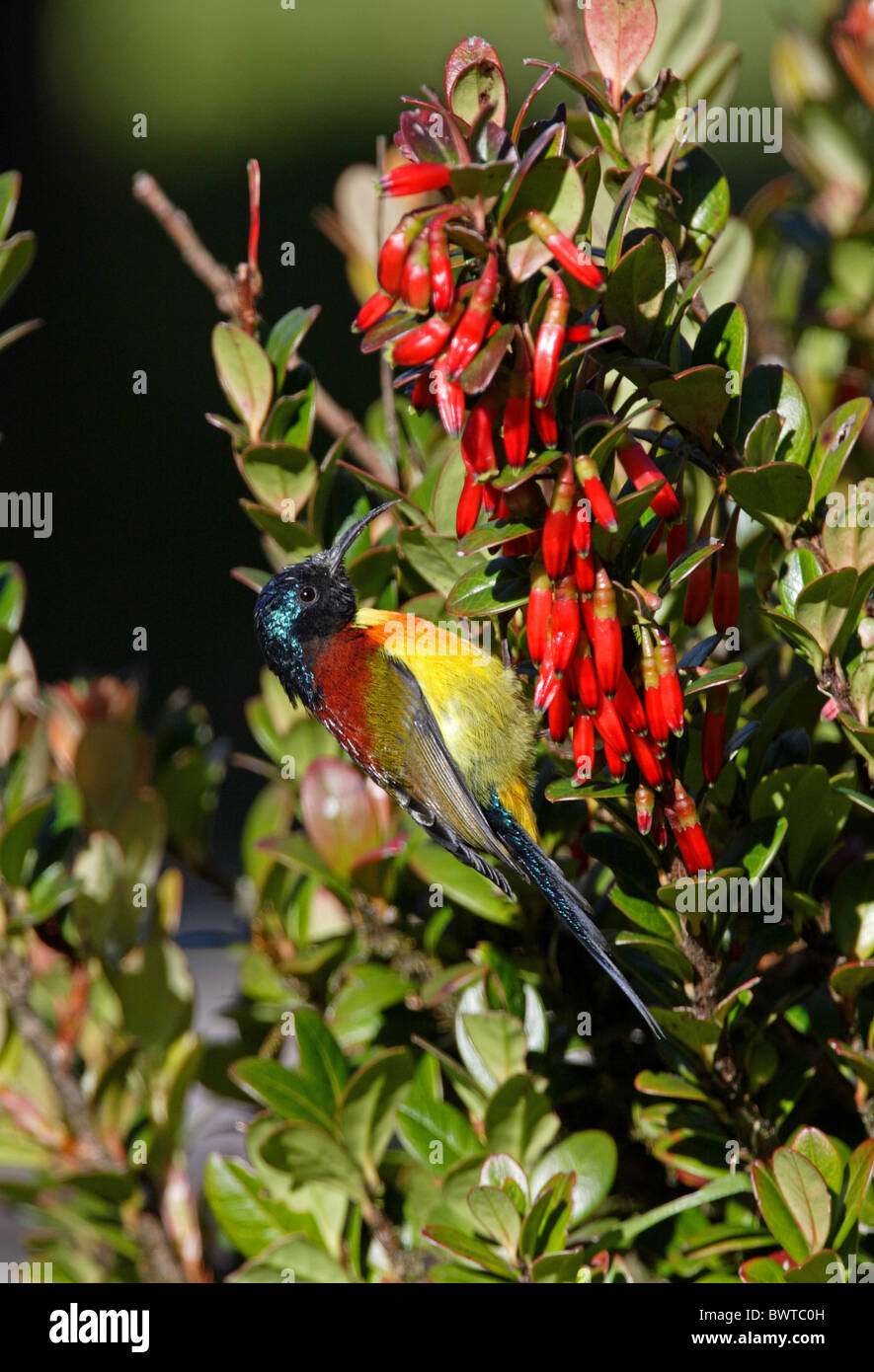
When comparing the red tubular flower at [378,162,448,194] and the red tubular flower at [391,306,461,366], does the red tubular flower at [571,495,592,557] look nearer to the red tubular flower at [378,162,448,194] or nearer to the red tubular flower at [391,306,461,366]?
the red tubular flower at [391,306,461,366]

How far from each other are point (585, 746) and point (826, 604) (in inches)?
11.2

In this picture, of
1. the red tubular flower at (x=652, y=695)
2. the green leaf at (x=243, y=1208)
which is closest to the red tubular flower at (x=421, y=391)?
the red tubular flower at (x=652, y=695)

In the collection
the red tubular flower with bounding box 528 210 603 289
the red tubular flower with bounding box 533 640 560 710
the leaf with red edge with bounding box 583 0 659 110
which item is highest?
the leaf with red edge with bounding box 583 0 659 110

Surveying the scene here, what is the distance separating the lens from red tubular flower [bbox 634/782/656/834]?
1.24 m

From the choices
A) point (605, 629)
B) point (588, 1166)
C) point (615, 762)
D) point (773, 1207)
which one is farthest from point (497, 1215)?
point (605, 629)

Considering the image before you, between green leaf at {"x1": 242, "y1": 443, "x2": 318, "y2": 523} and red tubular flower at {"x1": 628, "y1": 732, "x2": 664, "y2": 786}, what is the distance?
55cm

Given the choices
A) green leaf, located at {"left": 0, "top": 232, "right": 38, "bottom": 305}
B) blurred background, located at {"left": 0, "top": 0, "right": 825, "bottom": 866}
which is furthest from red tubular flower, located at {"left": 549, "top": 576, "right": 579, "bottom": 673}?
blurred background, located at {"left": 0, "top": 0, "right": 825, "bottom": 866}

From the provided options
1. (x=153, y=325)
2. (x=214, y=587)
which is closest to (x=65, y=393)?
(x=153, y=325)

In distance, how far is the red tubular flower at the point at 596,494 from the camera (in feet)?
3.67

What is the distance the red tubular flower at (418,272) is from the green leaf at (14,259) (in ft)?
2.33

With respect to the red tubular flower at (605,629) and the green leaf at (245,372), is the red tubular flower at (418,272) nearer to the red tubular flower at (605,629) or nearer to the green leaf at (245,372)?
the red tubular flower at (605,629)

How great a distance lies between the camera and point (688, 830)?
4.13 ft

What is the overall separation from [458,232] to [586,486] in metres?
0.25

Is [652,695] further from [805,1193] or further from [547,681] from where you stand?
[805,1193]
